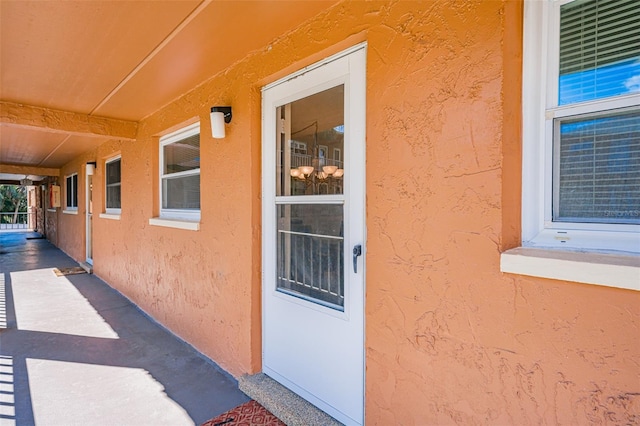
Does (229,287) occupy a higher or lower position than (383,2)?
lower

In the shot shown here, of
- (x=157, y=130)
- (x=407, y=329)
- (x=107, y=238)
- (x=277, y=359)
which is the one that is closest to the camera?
(x=407, y=329)

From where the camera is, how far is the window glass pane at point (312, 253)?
2.18m

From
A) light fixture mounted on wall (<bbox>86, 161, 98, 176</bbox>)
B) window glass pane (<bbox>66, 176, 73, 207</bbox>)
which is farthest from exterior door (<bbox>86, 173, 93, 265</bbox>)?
window glass pane (<bbox>66, 176, 73, 207</bbox>)

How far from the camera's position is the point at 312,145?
236 centimetres

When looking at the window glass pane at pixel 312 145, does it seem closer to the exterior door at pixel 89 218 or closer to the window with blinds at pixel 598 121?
the window with blinds at pixel 598 121

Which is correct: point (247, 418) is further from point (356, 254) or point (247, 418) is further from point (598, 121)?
point (598, 121)

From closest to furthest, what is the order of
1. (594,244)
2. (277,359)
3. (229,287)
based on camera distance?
(594,244) < (277,359) < (229,287)

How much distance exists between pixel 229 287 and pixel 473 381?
203 centimetres

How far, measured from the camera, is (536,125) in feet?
4.52

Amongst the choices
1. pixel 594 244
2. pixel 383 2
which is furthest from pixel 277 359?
pixel 383 2

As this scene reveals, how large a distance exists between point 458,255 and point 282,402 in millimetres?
1636

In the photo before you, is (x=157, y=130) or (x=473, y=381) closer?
(x=473, y=381)

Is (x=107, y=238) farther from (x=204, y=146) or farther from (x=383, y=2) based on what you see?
(x=383, y=2)

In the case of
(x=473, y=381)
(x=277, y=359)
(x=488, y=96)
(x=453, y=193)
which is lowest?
(x=277, y=359)
